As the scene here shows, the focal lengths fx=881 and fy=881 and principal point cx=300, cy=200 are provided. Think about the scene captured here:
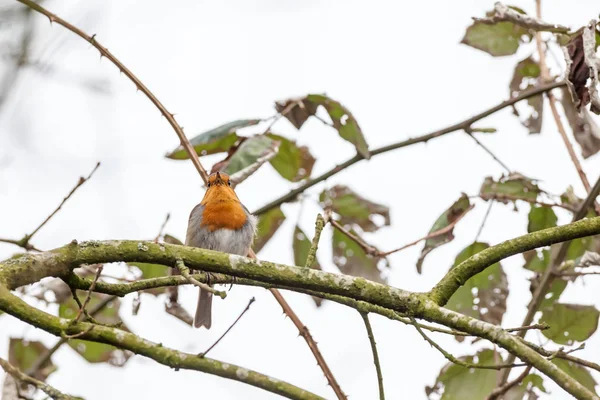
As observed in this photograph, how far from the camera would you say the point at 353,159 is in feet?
15.5

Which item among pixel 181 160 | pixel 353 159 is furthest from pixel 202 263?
pixel 353 159

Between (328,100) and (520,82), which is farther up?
(520,82)

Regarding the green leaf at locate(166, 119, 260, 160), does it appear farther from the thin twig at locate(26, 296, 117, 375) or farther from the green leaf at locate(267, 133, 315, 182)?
the thin twig at locate(26, 296, 117, 375)

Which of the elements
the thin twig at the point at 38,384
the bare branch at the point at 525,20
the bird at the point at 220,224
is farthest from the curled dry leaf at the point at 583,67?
the bird at the point at 220,224

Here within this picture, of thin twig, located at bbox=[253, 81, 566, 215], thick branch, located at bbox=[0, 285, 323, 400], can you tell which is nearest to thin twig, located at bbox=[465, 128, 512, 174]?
thin twig, located at bbox=[253, 81, 566, 215]

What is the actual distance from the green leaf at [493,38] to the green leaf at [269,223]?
4.73 feet

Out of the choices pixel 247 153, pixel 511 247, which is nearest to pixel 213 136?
pixel 247 153

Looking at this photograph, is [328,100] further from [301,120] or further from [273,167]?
[273,167]

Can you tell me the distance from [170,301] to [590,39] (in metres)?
2.47

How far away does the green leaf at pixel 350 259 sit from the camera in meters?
5.01

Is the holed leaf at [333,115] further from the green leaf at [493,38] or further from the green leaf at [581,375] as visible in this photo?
the green leaf at [581,375]

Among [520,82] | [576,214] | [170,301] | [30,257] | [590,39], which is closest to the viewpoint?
[30,257]

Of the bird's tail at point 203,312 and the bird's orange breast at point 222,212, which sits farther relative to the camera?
the bird's tail at point 203,312

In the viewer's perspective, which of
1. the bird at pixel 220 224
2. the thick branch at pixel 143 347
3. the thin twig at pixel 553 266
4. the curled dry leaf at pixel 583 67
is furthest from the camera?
the bird at pixel 220 224
